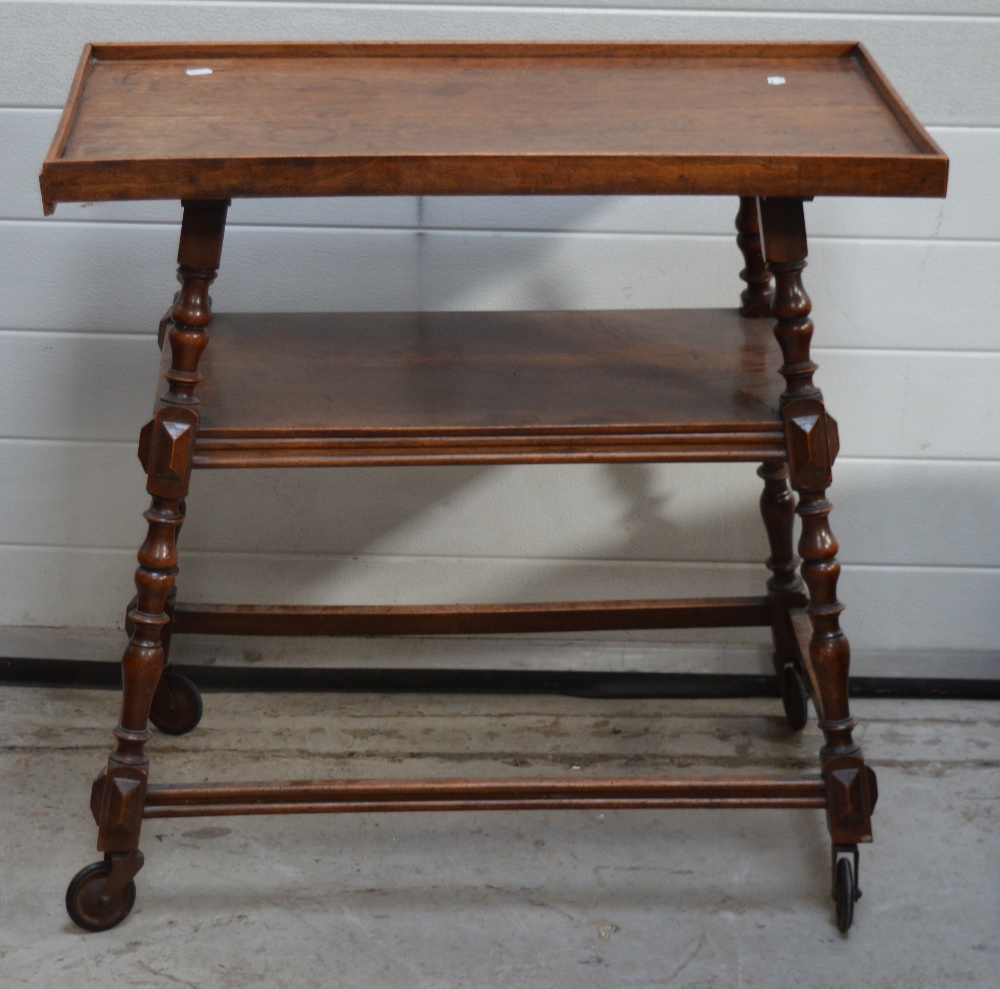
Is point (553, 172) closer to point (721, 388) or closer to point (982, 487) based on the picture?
point (721, 388)

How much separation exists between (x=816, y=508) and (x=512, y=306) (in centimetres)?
74

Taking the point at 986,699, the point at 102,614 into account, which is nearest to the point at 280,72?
the point at 102,614

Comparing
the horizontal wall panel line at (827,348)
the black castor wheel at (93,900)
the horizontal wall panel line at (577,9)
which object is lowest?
the black castor wheel at (93,900)

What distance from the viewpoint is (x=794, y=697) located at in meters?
2.07

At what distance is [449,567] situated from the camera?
87.0 inches

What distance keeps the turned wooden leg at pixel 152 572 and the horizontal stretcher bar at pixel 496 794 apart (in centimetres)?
5

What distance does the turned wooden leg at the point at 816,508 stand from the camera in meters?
1.43

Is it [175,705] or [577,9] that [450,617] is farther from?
[577,9]

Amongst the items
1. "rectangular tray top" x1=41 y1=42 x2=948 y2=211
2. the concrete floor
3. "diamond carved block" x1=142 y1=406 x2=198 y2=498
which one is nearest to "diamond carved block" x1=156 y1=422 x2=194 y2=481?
"diamond carved block" x1=142 y1=406 x2=198 y2=498

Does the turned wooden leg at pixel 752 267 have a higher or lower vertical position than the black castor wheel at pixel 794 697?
higher

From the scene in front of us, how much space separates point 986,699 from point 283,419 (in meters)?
1.45

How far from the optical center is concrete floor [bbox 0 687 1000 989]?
1586 mm

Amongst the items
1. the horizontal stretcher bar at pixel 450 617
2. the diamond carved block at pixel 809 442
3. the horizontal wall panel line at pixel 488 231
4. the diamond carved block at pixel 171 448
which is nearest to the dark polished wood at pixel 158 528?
the diamond carved block at pixel 171 448

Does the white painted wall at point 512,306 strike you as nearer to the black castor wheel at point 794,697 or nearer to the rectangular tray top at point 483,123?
the black castor wheel at point 794,697
